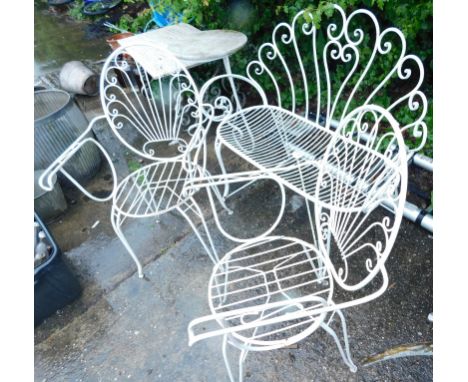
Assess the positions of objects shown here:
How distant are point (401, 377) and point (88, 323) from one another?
66.2 inches

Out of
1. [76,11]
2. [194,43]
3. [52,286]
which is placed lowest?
[52,286]

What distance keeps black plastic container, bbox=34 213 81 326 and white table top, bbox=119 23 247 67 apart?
1363 mm

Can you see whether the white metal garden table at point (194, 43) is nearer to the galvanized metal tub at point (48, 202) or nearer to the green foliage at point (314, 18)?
the green foliage at point (314, 18)

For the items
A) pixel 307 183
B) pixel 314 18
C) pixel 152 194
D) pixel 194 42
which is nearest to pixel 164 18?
pixel 194 42

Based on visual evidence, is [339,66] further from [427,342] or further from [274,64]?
[427,342]

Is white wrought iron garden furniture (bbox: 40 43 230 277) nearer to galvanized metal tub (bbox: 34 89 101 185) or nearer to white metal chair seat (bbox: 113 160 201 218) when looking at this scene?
white metal chair seat (bbox: 113 160 201 218)

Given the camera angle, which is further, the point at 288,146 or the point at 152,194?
the point at 152,194

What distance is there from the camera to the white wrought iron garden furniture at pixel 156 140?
1.87 meters

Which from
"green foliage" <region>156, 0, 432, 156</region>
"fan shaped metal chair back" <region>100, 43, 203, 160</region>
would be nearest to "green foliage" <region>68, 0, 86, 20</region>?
"fan shaped metal chair back" <region>100, 43, 203, 160</region>

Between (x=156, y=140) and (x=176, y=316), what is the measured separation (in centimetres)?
110

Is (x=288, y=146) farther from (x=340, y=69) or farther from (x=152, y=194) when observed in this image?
(x=340, y=69)

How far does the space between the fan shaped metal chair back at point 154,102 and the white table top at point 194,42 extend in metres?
0.10

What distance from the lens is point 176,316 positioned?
191 centimetres

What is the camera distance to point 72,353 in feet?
6.03
